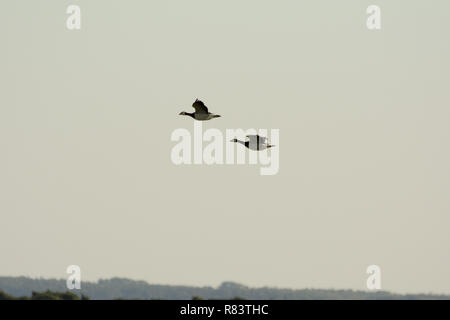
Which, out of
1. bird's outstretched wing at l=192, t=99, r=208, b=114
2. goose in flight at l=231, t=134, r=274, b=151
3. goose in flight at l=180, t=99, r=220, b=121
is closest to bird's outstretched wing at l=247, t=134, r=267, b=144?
goose in flight at l=231, t=134, r=274, b=151

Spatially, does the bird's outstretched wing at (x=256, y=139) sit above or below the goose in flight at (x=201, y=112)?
below

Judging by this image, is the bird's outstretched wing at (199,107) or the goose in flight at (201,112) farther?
the goose in flight at (201,112)

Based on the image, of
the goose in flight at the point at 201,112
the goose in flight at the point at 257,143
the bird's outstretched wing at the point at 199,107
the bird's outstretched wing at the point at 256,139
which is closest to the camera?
the bird's outstretched wing at the point at 199,107

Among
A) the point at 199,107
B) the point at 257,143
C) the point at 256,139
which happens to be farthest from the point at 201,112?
the point at 256,139

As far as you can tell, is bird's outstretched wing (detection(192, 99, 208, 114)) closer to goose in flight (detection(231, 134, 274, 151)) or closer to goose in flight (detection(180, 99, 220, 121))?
goose in flight (detection(180, 99, 220, 121))

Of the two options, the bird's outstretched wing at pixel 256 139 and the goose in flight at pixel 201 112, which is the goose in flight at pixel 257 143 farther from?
the goose in flight at pixel 201 112

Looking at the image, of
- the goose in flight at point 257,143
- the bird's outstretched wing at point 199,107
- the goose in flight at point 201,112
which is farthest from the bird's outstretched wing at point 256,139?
the bird's outstretched wing at point 199,107

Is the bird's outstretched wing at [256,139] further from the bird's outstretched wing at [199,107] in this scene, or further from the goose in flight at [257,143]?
the bird's outstretched wing at [199,107]

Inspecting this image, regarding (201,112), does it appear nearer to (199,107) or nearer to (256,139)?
(199,107)

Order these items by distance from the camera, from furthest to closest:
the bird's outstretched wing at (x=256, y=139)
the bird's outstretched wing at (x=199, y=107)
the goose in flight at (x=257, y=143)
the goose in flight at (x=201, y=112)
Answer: the bird's outstretched wing at (x=256, y=139), the goose in flight at (x=257, y=143), the goose in flight at (x=201, y=112), the bird's outstretched wing at (x=199, y=107)
